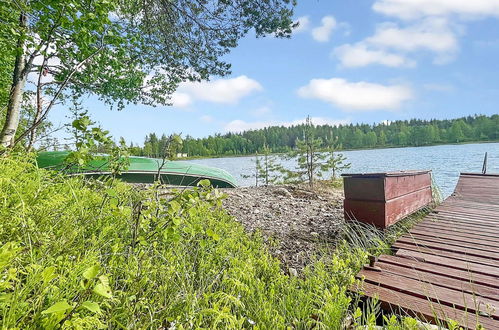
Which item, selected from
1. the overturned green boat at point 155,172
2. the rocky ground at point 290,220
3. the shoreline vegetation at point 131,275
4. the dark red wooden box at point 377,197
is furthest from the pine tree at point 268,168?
the shoreline vegetation at point 131,275

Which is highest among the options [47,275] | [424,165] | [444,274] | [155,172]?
[47,275]

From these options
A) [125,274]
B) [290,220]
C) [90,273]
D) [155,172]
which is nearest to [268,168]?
[155,172]

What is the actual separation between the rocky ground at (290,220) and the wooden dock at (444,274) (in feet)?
3.78

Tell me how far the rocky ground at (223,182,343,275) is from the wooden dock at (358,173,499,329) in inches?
45.3

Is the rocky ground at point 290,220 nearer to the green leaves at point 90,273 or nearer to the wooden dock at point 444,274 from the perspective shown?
the wooden dock at point 444,274

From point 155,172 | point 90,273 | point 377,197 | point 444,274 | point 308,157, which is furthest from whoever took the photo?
point 308,157

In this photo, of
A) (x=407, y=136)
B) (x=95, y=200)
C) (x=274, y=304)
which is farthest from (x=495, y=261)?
(x=407, y=136)

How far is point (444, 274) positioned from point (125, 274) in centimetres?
304

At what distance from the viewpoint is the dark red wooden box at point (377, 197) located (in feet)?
13.9

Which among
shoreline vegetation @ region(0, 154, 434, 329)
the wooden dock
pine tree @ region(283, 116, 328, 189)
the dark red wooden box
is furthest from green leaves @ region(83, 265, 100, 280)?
pine tree @ region(283, 116, 328, 189)

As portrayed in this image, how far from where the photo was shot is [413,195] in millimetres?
5379

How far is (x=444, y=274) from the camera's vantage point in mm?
2672

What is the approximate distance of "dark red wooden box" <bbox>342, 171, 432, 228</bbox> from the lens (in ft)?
13.9

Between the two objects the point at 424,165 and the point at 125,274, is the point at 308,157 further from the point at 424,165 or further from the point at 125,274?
the point at 424,165
